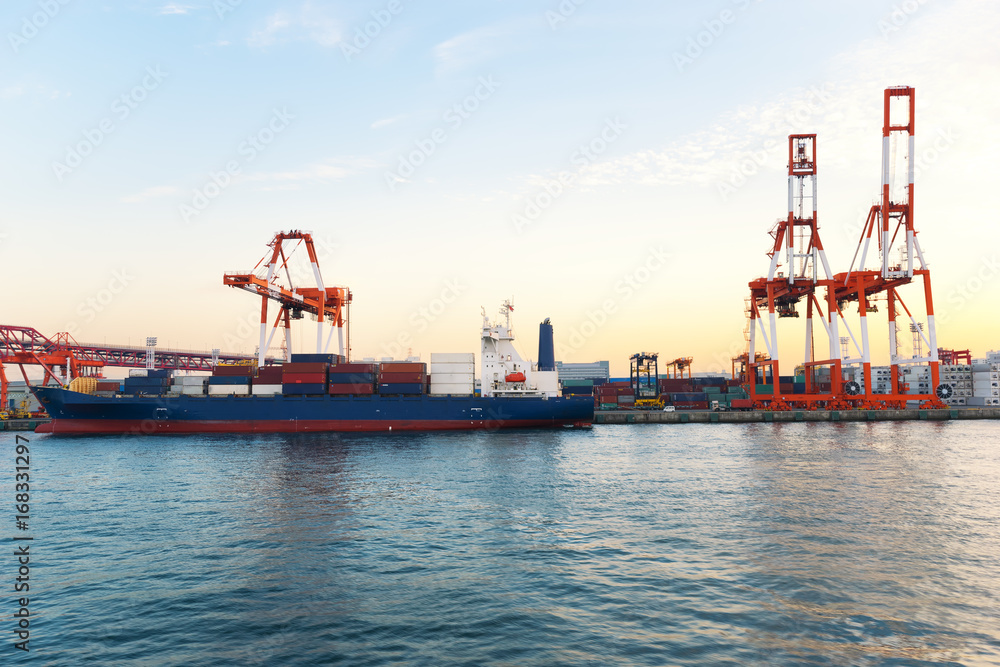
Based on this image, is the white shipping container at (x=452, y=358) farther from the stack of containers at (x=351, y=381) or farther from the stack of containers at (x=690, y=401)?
the stack of containers at (x=690, y=401)

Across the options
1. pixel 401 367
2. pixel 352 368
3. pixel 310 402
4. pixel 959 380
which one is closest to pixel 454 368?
pixel 401 367

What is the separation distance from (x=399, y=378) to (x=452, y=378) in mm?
5396

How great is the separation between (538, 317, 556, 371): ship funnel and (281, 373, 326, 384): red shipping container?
23012 millimetres

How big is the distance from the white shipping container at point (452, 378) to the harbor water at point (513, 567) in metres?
24.3

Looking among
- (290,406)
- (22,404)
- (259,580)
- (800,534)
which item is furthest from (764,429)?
(22,404)

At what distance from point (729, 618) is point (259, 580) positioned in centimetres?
1136

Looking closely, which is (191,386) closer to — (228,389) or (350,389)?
(228,389)

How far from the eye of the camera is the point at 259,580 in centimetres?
1385

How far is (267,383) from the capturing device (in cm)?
5450

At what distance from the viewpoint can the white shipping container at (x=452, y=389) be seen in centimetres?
5475

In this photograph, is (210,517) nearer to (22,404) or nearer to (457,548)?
(457,548)

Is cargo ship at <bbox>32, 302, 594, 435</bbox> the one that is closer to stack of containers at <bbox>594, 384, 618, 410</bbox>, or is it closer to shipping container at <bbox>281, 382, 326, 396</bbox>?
shipping container at <bbox>281, 382, 326, 396</bbox>

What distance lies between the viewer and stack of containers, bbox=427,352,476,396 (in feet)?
180

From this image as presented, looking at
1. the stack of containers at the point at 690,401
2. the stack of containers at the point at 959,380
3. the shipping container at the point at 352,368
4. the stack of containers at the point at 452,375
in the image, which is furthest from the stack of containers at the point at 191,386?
the stack of containers at the point at 959,380
